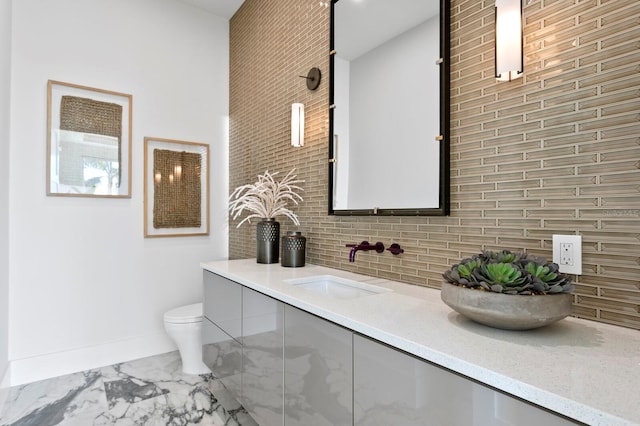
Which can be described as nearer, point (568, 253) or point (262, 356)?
point (568, 253)

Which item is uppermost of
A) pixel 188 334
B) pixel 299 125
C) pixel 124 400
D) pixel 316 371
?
pixel 299 125

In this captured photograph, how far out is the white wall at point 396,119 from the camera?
148 cm

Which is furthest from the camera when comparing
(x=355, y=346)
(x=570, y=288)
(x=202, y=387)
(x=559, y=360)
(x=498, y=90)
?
(x=202, y=387)

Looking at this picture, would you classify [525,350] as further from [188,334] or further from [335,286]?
[188,334]

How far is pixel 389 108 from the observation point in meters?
1.69

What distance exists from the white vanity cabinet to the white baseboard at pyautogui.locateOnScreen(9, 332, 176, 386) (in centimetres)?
95

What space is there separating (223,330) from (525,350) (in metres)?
1.57

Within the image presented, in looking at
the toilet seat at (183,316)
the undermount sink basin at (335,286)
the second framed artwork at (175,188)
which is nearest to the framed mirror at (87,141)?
the second framed artwork at (175,188)

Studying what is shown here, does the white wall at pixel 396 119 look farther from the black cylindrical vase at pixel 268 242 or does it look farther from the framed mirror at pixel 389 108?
the black cylindrical vase at pixel 268 242

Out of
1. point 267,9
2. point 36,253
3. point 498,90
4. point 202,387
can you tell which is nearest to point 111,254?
point 36,253

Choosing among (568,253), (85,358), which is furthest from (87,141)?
(568,253)

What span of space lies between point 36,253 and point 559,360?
3067 mm

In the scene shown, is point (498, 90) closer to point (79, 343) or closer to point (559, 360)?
point (559, 360)

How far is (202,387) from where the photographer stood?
7.70 feet
